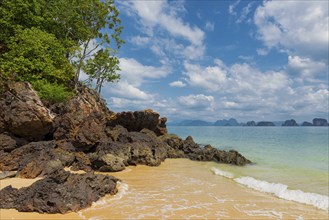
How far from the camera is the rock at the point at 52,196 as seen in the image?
8695mm

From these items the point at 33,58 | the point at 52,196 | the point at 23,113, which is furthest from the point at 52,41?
the point at 52,196

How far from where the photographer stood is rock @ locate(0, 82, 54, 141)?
16.6 metres

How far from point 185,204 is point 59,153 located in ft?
31.5

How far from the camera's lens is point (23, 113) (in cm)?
1672

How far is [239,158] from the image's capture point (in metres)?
26.0

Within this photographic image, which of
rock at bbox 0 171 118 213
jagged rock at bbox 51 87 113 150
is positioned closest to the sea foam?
rock at bbox 0 171 118 213

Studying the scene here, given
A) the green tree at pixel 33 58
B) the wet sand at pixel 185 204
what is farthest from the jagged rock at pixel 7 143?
the green tree at pixel 33 58

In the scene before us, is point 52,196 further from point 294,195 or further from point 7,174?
point 294,195

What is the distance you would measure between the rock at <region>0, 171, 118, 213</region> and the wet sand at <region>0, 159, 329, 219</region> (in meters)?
0.27

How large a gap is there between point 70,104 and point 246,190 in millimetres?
14505

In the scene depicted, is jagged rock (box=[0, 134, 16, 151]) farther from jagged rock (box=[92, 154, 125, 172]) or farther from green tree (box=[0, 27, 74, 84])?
green tree (box=[0, 27, 74, 84])

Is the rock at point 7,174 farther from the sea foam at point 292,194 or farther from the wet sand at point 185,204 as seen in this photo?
the sea foam at point 292,194

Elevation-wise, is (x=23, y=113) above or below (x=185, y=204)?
above

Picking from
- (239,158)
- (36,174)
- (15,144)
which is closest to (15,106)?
(15,144)
